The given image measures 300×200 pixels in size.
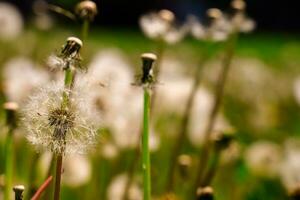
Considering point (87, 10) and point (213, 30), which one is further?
point (213, 30)

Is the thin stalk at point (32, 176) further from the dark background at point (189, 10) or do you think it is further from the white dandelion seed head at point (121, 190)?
the dark background at point (189, 10)

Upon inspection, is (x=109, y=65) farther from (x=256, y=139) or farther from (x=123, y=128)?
(x=256, y=139)

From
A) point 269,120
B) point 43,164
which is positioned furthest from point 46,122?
point 269,120

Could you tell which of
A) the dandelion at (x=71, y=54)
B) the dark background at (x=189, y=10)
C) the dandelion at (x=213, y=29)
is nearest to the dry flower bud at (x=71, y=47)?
the dandelion at (x=71, y=54)

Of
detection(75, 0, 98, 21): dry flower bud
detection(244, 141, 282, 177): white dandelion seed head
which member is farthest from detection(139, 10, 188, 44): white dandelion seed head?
detection(244, 141, 282, 177): white dandelion seed head

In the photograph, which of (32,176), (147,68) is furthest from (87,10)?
(32,176)

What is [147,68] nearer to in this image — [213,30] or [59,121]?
[59,121]

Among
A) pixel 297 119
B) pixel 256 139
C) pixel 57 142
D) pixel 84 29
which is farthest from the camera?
pixel 297 119
